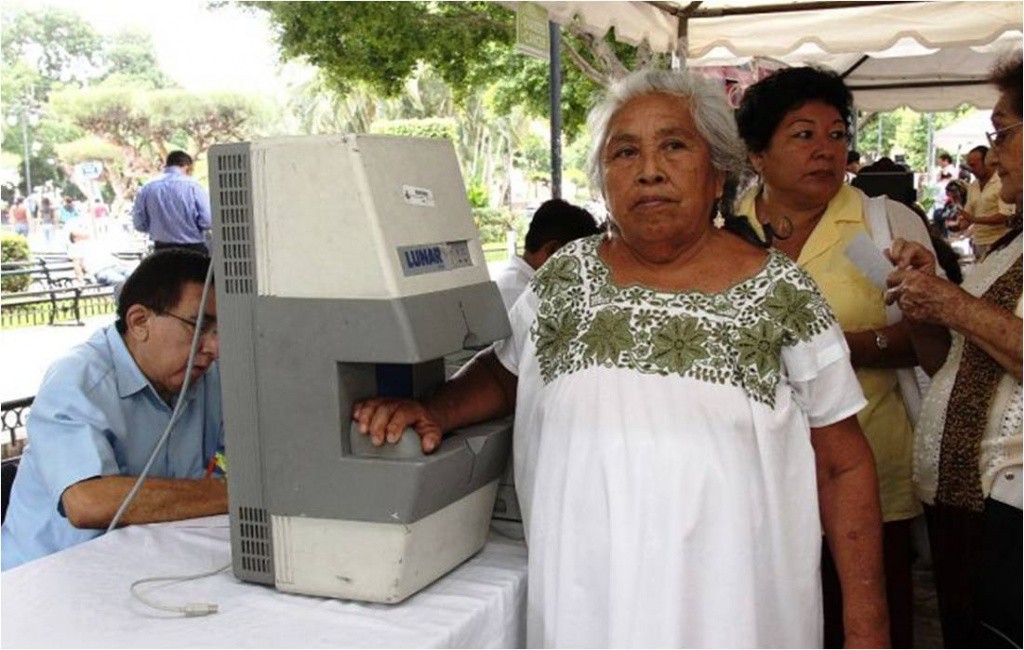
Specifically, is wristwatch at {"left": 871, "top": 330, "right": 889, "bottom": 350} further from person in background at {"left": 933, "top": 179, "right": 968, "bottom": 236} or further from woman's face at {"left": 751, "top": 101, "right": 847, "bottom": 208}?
person in background at {"left": 933, "top": 179, "right": 968, "bottom": 236}

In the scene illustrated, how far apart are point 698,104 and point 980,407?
0.78 m

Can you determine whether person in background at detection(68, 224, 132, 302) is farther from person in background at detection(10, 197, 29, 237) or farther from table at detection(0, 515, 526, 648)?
table at detection(0, 515, 526, 648)

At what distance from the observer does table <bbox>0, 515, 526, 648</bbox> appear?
1.36 m

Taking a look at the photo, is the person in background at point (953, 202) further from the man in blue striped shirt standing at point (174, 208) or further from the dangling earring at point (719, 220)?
the dangling earring at point (719, 220)

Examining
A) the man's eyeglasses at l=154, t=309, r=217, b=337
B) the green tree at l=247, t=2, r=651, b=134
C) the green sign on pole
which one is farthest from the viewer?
the green tree at l=247, t=2, r=651, b=134

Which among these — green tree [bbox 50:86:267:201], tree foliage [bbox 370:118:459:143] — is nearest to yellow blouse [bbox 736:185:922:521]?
tree foliage [bbox 370:118:459:143]

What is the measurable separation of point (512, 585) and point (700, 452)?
382 mm

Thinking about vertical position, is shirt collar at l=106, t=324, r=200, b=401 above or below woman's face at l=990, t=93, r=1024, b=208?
below

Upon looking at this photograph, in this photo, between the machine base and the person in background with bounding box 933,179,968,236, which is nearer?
the machine base

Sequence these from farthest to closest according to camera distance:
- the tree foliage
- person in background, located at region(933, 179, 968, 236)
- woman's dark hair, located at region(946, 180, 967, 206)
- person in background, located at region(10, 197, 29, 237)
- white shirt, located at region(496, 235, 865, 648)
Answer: the tree foliage < person in background, located at region(10, 197, 29, 237) < woman's dark hair, located at region(946, 180, 967, 206) < person in background, located at region(933, 179, 968, 236) < white shirt, located at region(496, 235, 865, 648)

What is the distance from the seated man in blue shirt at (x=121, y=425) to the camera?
5.95 ft

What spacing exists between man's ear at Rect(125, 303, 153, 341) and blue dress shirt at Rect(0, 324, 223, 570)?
0.14 ft

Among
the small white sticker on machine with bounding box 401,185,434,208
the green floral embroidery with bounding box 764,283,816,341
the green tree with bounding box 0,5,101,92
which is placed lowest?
the green floral embroidery with bounding box 764,283,816,341

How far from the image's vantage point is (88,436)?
1841 millimetres
